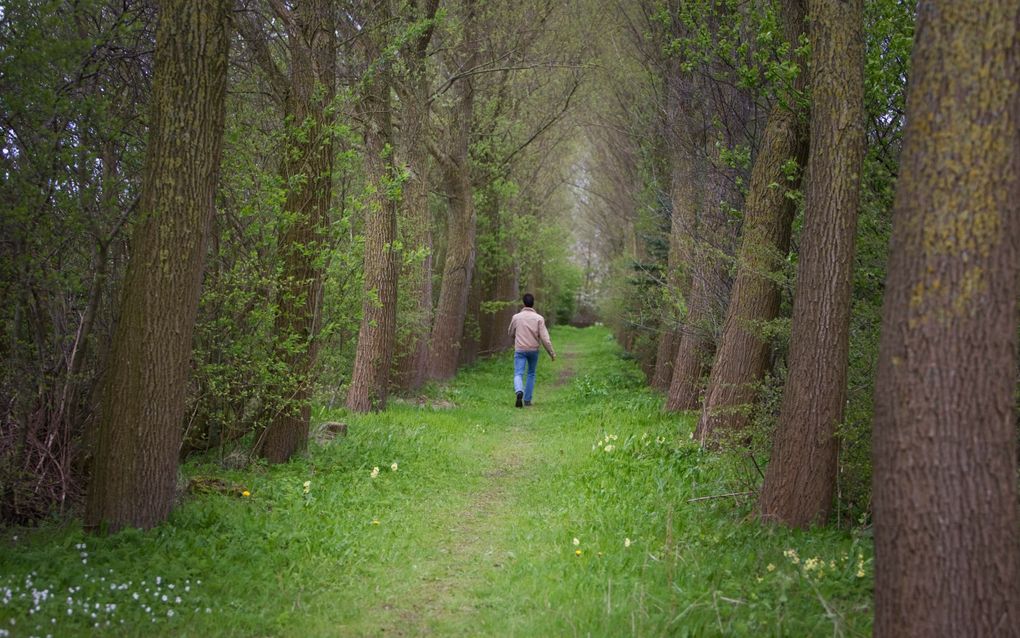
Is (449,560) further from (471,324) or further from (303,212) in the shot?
(471,324)

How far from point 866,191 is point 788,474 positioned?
252cm

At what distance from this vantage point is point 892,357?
3510 millimetres

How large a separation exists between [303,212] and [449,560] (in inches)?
156

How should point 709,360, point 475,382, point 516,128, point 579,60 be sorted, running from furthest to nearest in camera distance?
1. point 475,382
2. point 516,128
3. point 579,60
4. point 709,360

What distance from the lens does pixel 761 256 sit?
812 cm

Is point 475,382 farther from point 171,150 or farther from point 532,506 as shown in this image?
point 171,150

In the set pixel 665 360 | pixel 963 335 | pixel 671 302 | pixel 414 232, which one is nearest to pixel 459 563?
pixel 963 335

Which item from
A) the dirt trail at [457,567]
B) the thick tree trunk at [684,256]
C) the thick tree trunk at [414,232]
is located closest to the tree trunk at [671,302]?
the thick tree trunk at [684,256]

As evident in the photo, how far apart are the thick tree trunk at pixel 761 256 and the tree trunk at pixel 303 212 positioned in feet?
13.9

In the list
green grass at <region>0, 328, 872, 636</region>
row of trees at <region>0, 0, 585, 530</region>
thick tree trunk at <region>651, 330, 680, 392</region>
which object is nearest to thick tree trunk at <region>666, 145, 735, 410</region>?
green grass at <region>0, 328, 872, 636</region>

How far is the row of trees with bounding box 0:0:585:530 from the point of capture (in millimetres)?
5691

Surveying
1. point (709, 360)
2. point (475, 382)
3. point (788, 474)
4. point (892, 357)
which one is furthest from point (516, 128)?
point (892, 357)

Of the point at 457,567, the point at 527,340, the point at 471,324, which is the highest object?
the point at 471,324

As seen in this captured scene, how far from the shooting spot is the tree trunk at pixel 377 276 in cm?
1266
